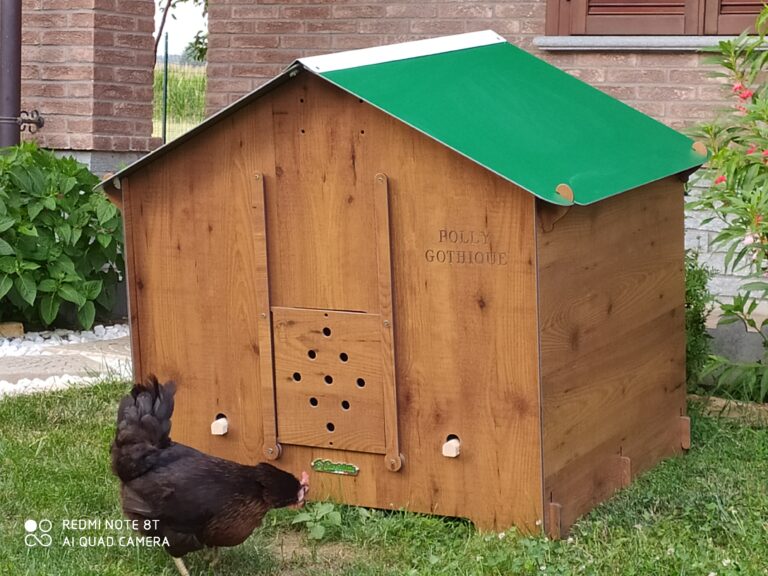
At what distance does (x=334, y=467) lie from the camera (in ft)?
14.5

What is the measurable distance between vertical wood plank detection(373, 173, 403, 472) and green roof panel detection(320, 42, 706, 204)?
30cm

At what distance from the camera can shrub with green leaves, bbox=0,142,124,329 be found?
→ 6828 millimetres

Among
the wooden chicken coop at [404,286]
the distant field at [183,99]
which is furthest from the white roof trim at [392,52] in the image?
the distant field at [183,99]

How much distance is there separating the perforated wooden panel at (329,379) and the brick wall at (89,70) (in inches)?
161

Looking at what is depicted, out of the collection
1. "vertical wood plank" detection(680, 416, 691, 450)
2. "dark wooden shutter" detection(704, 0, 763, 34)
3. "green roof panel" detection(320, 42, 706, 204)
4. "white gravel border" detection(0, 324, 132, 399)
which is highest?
"dark wooden shutter" detection(704, 0, 763, 34)

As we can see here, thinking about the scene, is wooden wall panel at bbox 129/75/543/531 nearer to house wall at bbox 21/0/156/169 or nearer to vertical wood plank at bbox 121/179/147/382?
vertical wood plank at bbox 121/179/147/382

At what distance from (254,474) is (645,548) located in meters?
1.27

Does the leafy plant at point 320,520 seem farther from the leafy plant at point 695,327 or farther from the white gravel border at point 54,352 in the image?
the leafy plant at point 695,327

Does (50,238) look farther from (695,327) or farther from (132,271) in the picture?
(695,327)

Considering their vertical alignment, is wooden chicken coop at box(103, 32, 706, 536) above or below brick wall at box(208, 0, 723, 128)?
below

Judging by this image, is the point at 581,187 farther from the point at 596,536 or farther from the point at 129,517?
the point at 129,517

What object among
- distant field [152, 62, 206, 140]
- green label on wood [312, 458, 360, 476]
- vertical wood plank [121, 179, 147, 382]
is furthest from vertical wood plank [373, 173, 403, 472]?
distant field [152, 62, 206, 140]

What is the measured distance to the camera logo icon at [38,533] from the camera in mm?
4047

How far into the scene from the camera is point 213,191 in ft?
14.7
